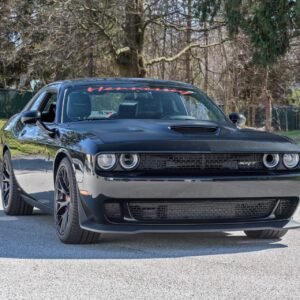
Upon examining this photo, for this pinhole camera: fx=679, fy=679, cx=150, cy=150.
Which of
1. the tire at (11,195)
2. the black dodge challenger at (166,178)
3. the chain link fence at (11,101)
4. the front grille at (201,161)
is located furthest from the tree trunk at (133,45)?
the front grille at (201,161)

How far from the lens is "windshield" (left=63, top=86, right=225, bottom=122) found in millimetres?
6855

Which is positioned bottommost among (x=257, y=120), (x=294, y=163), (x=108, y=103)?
(x=257, y=120)

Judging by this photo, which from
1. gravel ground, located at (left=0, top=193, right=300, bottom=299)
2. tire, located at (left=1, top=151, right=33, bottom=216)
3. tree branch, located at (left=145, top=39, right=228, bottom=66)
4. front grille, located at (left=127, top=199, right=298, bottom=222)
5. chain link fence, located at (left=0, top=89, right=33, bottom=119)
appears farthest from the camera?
chain link fence, located at (left=0, top=89, right=33, bottom=119)

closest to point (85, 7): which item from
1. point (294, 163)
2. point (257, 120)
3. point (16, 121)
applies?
point (16, 121)

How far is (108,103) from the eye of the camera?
697cm

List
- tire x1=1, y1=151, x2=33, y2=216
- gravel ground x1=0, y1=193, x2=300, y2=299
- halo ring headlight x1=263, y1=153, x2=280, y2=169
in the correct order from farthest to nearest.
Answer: tire x1=1, y1=151, x2=33, y2=216 < halo ring headlight x1=263, y1=153, x2=280, y2=169 < gravel ground x1=0, y1=193, x2=300, y2=299

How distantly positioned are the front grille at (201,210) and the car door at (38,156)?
1.37m

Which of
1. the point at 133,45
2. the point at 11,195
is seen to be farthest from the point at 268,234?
the point at 133,45

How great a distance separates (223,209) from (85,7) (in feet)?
54.3

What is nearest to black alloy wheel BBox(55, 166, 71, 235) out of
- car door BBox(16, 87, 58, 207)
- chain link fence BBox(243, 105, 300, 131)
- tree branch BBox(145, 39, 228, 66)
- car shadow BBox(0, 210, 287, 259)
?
car shadow BBox(0, 210, 287, 259)

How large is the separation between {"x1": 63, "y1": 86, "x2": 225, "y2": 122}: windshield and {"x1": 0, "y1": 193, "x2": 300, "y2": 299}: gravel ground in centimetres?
123

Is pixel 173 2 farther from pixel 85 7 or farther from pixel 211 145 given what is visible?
pixel 211 145

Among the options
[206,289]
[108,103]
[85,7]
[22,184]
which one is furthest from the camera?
[85,7]

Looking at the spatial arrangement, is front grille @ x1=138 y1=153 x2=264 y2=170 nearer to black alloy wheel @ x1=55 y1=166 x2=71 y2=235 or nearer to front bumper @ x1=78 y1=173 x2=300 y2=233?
front bumper @ x1=78 y1=173 x2=300 y2=233
